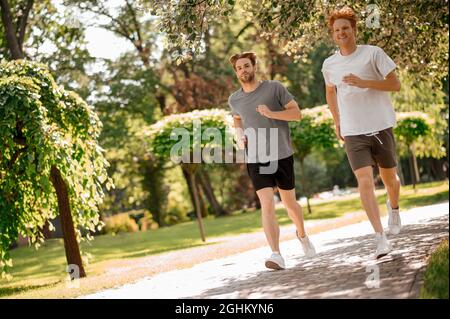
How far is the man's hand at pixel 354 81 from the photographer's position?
657 cm

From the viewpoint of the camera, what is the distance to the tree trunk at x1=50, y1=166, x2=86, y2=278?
11.5 m

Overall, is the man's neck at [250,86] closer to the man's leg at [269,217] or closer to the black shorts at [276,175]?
the black shorts at [276,175]

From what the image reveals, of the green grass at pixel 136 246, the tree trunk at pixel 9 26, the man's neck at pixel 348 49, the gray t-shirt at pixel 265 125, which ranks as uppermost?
the tree trunk at pixel 9 26

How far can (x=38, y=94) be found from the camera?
34.6 ft

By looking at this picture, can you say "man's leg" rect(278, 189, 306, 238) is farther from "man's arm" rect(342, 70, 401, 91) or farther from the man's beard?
"man's arm" rect(342, 70, 401, 91)

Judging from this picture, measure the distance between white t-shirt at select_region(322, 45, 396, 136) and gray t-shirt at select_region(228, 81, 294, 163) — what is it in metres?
0.61

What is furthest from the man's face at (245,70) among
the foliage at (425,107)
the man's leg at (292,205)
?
the foliage at (425,107)

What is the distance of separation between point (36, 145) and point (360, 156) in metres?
5.11

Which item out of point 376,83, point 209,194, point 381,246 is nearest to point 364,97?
point 376,83

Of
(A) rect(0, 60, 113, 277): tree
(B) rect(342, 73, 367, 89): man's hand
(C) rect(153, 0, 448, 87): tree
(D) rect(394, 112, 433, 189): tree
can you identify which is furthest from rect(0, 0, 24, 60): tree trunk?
(D) rect(394, 112, 433, 189): tree

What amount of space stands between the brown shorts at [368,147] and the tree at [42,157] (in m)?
4.92

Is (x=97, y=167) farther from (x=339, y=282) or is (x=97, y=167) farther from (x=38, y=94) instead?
(x=339, y=282)
